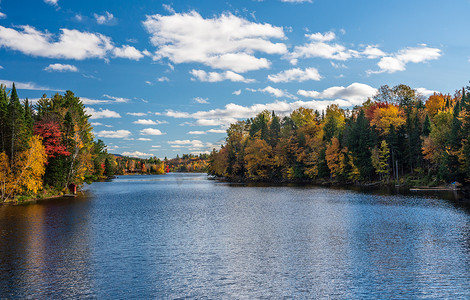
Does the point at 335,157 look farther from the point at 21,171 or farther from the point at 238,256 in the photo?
the point at 238,256

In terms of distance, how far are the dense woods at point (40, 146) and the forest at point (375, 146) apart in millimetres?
65120

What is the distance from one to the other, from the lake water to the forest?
36104 millimetres

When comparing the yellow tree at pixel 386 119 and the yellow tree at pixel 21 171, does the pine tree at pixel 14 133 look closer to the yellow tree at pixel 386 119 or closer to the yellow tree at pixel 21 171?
the yellow tree at pixel 21 171

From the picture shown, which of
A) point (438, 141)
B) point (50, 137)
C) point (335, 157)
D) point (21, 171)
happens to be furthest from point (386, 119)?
point (21, 171)

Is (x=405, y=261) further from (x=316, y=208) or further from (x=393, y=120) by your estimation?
(x=393, y=120)

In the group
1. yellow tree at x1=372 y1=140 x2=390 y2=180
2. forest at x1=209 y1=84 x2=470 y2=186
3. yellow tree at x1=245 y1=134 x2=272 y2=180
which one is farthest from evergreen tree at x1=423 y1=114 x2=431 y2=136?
yellow tree at x1=245 y1=134 x2=272 y2=180

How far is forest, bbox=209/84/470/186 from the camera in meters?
72.9

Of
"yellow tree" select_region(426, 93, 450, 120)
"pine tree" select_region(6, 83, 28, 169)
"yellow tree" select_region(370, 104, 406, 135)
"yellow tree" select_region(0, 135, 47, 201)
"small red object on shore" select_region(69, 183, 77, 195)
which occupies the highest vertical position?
"yellow tree" select_region(426, 93, 450, 120)

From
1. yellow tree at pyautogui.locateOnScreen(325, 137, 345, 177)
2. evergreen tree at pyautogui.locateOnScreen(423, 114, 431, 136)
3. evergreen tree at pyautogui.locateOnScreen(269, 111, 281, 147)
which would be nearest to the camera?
evergreen tree at pyautogui.locateOnScreen(423, 114, 431, 136)

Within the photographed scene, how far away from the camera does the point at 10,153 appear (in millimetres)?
52719

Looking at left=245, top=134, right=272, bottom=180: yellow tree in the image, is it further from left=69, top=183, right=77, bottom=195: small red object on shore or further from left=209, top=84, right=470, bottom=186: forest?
left=69, top=183, right=77, bottom=195: small red object on shore

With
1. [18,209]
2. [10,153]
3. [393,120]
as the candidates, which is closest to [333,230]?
[18,209]

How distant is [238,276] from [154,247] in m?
8.71

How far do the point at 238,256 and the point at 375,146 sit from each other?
7804 centimetres
